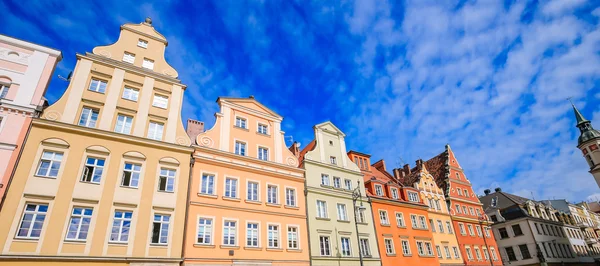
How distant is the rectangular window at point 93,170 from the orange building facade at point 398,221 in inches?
943

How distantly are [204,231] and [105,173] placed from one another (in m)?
7.08

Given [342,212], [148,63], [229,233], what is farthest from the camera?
[342,212]

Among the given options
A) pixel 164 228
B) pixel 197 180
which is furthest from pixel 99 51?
pixel 164 228

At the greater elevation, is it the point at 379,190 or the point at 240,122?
the point at 240,122

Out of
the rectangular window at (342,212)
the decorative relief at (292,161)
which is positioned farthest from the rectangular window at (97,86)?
the rectangular window at (342,212)

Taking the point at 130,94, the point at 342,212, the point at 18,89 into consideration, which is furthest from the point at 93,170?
the point at 342,212

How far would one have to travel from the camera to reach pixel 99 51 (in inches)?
898

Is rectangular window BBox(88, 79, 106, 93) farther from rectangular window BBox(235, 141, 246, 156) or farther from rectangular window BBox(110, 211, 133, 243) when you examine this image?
rectangular window BBox(235, 141, 246, 156)

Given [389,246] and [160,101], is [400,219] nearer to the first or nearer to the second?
[389,246]

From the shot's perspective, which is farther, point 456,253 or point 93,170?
point 456,253

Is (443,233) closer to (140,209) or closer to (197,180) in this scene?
(197,180)

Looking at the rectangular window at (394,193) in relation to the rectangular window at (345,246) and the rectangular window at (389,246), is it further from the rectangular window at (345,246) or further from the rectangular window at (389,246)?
the rectangular window at (345,246)

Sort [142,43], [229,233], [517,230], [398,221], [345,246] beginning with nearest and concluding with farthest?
[229,233]
[142,43]
[345,246]
[398,221]
[517,230]

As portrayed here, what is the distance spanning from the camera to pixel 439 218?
1516 inches
